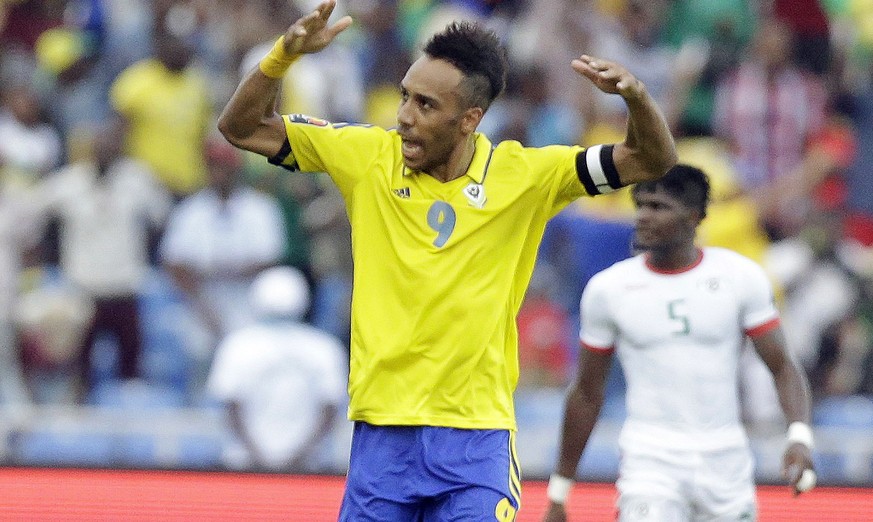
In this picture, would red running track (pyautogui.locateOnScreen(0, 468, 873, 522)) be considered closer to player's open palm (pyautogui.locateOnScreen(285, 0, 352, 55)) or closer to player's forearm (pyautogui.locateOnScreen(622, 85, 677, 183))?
player's forearm (pyautogui.locateOnScreen(622, 85, 677, 183))

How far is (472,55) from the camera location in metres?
4.69

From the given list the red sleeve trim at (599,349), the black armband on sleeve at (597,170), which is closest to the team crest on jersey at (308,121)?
the black armband on sleeve at (597,170)

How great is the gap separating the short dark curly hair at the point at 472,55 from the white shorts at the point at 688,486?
1.71 metres

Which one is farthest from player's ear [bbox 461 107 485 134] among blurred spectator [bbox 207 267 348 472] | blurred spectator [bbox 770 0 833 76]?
blurred spectator [bbox 770 0 833 76]

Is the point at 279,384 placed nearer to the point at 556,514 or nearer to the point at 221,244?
the point at 221,244

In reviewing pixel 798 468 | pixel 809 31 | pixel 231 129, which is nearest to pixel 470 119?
pixel 231 129

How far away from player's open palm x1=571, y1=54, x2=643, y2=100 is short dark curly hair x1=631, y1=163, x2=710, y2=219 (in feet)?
4.80

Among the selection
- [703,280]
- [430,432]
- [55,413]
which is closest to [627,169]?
[430,432]

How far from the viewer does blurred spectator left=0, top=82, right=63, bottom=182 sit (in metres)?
10.7

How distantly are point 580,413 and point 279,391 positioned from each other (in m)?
3.96

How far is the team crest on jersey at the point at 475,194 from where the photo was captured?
4.67 meters

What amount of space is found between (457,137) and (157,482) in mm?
4211

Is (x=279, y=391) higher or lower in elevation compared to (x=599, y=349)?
lower

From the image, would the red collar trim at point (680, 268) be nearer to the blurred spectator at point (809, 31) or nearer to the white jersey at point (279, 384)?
the white jersey at point (279, 384)
